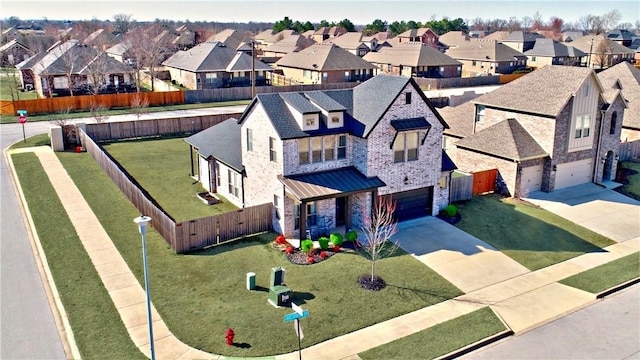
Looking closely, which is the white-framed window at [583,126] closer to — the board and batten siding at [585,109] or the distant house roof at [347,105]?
the board and batten siding at [585,109]

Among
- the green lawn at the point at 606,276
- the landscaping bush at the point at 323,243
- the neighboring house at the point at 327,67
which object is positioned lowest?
the green lawn at the point at 606,276

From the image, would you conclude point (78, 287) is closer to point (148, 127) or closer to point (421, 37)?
point (148, 127)

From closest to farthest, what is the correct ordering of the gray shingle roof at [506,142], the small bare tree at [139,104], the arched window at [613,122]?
the gray shingle roof at [506,142] < the arched window at [613,122] < the small bare tree at [139,104]

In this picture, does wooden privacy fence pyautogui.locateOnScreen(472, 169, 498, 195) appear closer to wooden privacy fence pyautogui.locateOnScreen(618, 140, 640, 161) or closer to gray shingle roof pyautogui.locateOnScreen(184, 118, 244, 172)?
gray shingle roof pyautogui.locateOnScreen(184, 118, 244, 172)

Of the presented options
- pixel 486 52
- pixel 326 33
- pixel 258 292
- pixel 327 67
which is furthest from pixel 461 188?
pixel 326 33

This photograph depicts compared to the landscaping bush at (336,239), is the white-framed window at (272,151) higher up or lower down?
higher up

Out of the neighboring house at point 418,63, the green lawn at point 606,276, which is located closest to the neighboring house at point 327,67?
the neighboring house at point 418,63

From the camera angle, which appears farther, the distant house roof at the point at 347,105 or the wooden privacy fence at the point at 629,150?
the wooden privacy fence at the point at 629,150

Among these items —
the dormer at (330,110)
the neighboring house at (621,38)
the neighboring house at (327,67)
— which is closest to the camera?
the dormer at (330,110)
